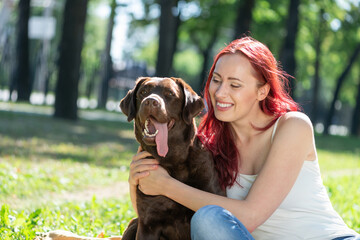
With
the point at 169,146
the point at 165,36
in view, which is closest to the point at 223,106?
the point at 169,146

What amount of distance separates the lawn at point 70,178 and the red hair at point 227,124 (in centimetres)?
159

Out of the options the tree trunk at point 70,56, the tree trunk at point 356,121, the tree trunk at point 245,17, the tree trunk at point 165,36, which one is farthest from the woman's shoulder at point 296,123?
the tree trunk at point 356,121

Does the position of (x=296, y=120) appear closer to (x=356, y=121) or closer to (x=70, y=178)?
(x=70, y=178)

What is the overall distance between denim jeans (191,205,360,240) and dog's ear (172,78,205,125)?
2.81ft

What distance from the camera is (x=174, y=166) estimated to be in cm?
365

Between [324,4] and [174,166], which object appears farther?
[324,4]

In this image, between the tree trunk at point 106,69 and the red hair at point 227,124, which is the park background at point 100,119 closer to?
the tree trunk at point 106,69

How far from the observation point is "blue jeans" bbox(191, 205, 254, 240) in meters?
2.90

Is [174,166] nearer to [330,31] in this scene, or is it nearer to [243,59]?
[243,59]

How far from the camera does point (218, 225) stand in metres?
2.91

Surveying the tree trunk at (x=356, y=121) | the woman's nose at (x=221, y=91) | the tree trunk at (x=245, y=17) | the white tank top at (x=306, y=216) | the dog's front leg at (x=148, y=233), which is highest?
the tree trunk at (x=245, y=17)

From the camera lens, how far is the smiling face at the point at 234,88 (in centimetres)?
351

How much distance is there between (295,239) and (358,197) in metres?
4.81

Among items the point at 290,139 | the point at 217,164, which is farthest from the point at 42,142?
the point at 290,139
